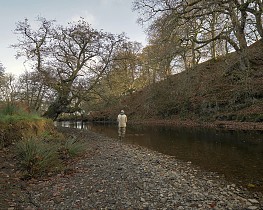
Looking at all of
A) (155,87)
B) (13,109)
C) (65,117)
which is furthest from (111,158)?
(65,117)

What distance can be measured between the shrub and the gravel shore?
0.53m

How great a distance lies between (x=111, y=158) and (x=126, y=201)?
4467mm

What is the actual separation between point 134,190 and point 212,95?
2195 cm

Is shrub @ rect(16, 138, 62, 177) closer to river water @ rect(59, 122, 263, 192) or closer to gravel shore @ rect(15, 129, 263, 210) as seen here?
gravel shore @ rect(15, 129, 263, 210)

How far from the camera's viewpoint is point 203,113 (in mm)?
24812

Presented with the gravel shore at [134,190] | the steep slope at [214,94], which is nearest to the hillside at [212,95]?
the steep slope at [214,94]

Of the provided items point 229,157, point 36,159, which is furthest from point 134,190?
point 229,157

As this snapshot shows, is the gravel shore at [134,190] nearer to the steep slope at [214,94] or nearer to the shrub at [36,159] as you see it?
the shrub at [36,159]

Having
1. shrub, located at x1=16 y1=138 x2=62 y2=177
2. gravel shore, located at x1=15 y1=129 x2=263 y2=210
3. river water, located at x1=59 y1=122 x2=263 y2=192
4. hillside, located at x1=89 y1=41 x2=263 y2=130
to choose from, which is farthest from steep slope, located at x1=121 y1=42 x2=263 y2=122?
A: shrub, located at x1=16 y1=138 x2=62 y2=177

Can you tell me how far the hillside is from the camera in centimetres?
2045

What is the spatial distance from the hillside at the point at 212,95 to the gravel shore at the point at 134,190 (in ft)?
43.4

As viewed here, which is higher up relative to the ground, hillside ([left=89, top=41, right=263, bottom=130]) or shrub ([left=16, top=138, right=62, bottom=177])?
hillside ([left=89, top=41, right=263, bottom=130])

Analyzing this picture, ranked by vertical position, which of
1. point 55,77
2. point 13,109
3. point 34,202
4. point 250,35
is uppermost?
point 250,35

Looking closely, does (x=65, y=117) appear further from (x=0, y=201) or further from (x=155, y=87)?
(x=0, y=201)
